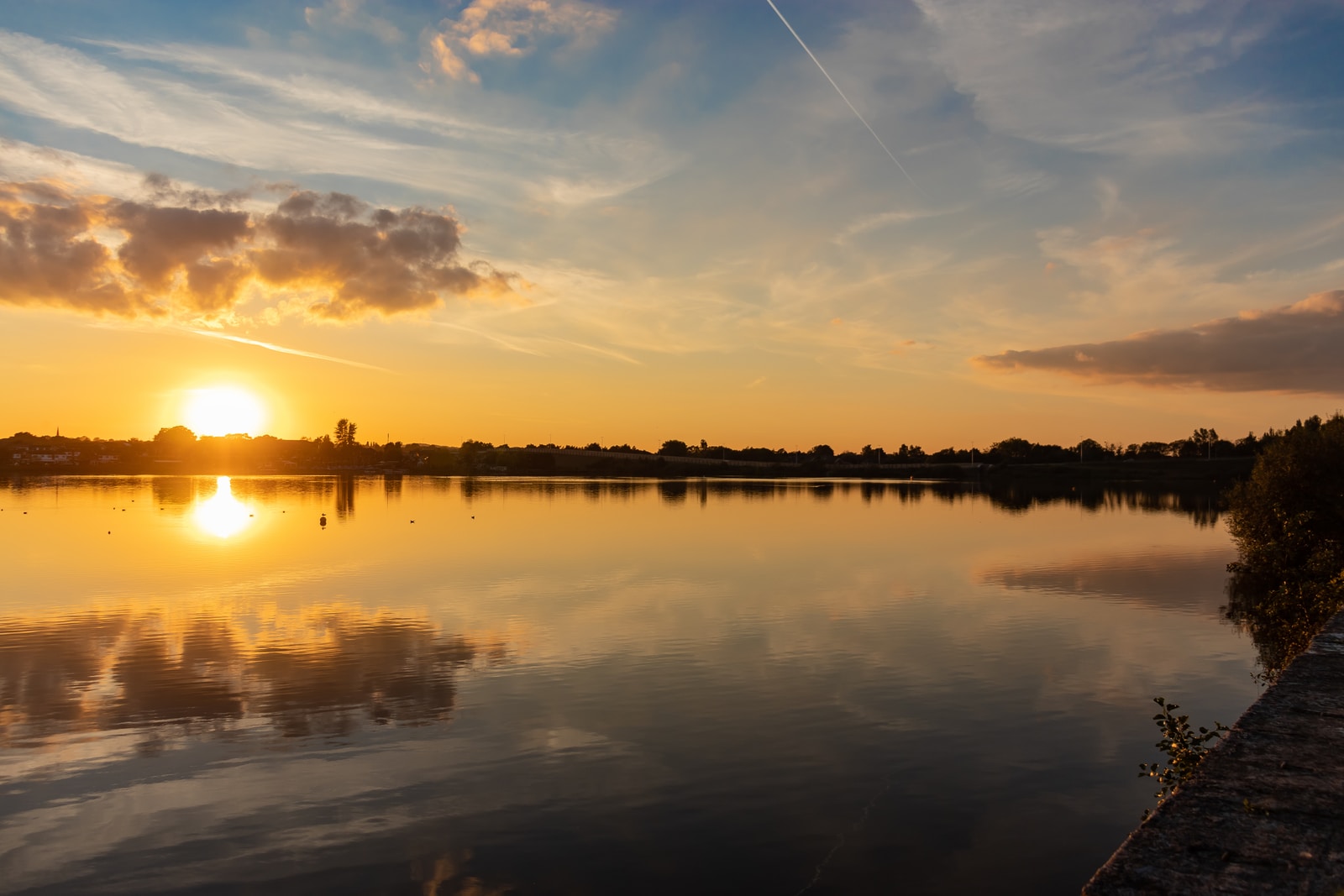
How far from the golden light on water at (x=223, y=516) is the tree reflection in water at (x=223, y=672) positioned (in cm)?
4295

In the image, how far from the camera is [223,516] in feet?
317

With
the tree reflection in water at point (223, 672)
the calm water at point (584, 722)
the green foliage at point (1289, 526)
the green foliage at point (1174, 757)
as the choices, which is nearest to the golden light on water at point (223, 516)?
the calm water at point (584, 722)

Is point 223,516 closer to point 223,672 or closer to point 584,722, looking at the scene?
point 223,672

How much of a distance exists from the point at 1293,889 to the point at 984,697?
59.2ft

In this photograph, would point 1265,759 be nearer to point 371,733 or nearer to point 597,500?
point 371,733

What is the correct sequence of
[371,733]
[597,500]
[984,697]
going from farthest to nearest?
1. [597,500]
2. [984,697]
3. [371,733]

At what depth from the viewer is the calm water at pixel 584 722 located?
15.2 meters

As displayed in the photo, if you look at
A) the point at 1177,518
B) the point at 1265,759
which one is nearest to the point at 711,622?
the point at 1265,759

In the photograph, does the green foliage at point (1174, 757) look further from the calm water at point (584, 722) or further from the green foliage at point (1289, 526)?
the green foliage at point (1289, 526)

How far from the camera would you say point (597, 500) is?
134m

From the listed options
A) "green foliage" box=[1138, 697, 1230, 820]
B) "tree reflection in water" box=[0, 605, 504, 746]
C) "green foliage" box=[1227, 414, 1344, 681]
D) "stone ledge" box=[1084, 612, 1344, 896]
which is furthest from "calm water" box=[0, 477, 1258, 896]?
"stone ledge" box=[1084, 612, 1344, 896]

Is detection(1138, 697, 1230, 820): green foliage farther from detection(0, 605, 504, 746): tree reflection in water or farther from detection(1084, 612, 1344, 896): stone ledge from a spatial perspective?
detection(0, 605, 504, 746): tree reflection in water

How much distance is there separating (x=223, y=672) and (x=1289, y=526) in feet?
170

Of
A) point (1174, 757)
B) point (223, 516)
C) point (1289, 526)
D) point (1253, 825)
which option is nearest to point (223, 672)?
point (1174, 757)
